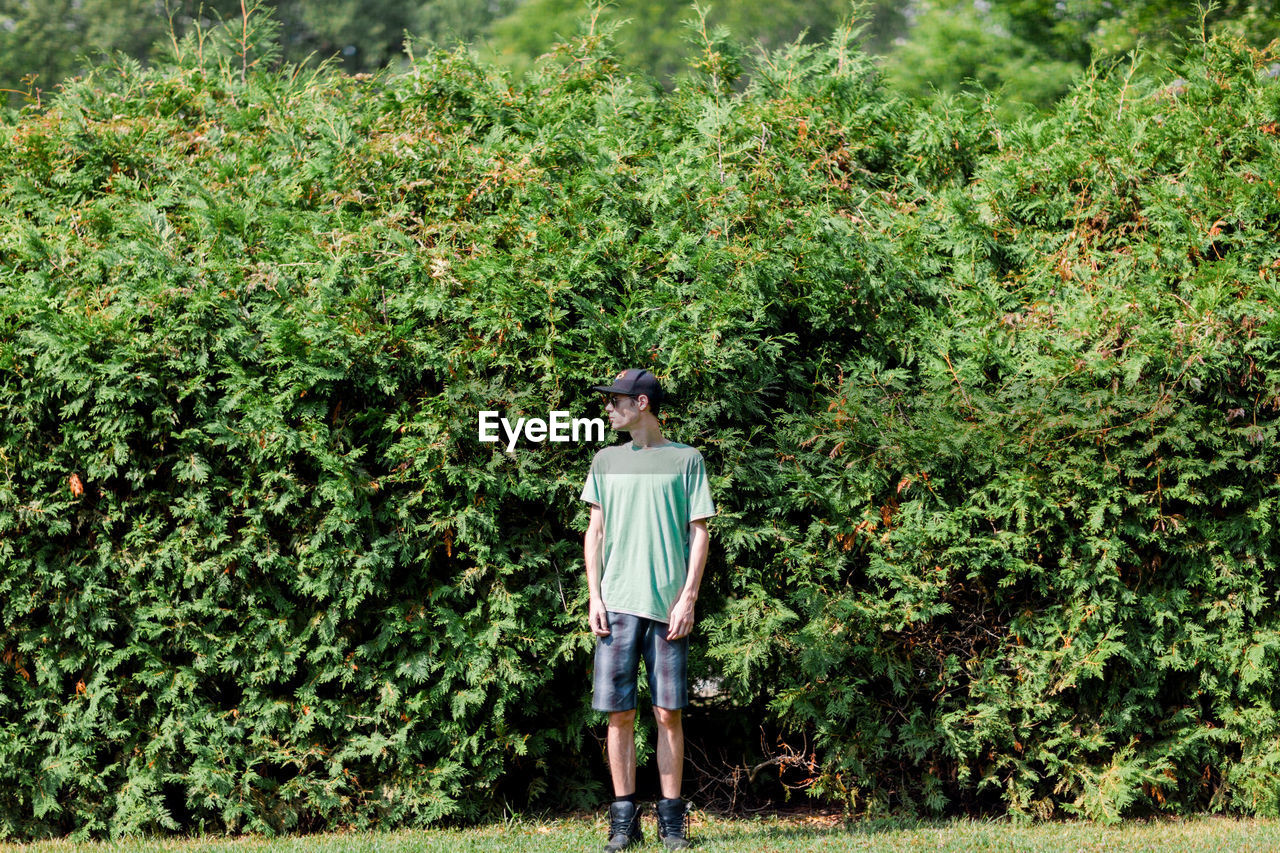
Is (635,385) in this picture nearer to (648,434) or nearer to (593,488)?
(648,434)

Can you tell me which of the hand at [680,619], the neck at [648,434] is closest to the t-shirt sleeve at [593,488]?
the neck at [648,434]

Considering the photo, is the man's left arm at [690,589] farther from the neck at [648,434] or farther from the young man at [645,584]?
the neck at [648,434]

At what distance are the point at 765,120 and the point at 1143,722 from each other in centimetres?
409

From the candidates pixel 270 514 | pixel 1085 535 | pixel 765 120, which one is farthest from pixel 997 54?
pixel 270 514

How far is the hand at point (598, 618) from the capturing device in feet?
15.9

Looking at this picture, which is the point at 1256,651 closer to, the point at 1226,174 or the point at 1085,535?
the point at 1085,535

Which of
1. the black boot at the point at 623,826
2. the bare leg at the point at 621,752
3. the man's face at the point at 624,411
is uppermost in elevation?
the man's face at the point at 624,411

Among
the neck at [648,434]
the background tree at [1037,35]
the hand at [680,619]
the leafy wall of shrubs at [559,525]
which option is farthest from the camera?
the background tree at [1037,35]

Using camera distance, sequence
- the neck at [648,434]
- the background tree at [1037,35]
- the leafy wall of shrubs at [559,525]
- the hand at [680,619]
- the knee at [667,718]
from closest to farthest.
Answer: the hand at [680,619] < the knee at [667,718] < the neck at [648,434] < the leafy wall of shrubs at [559,525] < the background tree at [1037,35]

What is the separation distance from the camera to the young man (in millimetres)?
4844

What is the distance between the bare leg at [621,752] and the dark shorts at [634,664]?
3.0 inches
